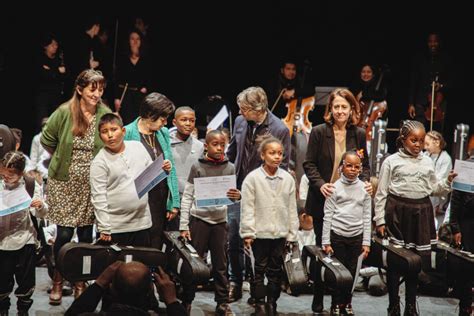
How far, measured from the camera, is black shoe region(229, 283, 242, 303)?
208 inches

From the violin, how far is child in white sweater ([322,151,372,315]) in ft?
12.2

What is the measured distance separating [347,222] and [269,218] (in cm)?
52

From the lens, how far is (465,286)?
4.81 m

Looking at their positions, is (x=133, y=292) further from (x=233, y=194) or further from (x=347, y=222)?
(x=347, y=222)

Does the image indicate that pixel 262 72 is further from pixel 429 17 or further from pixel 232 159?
pixel 232 159

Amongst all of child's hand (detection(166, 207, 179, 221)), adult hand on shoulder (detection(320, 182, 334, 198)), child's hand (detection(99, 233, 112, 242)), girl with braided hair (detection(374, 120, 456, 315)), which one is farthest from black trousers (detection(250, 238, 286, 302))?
child's hand (detection(99, 233, 112, 242))

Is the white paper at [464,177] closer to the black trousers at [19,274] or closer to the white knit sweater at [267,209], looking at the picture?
the white knit sweater at [267,209]

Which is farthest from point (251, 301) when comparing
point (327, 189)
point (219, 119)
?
point (219, 119)

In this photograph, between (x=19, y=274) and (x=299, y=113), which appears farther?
(x=299, y=113)

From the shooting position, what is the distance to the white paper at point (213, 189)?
4.77 meters

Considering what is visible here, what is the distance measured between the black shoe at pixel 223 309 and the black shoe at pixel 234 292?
36 cm

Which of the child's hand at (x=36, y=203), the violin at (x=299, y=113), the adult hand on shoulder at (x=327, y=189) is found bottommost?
the child's hand at (x=36, y=203)

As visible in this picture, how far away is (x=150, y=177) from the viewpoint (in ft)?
14.3

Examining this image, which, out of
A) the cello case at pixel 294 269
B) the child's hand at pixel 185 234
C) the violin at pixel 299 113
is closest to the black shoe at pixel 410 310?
the cello case at pixel 294 269
